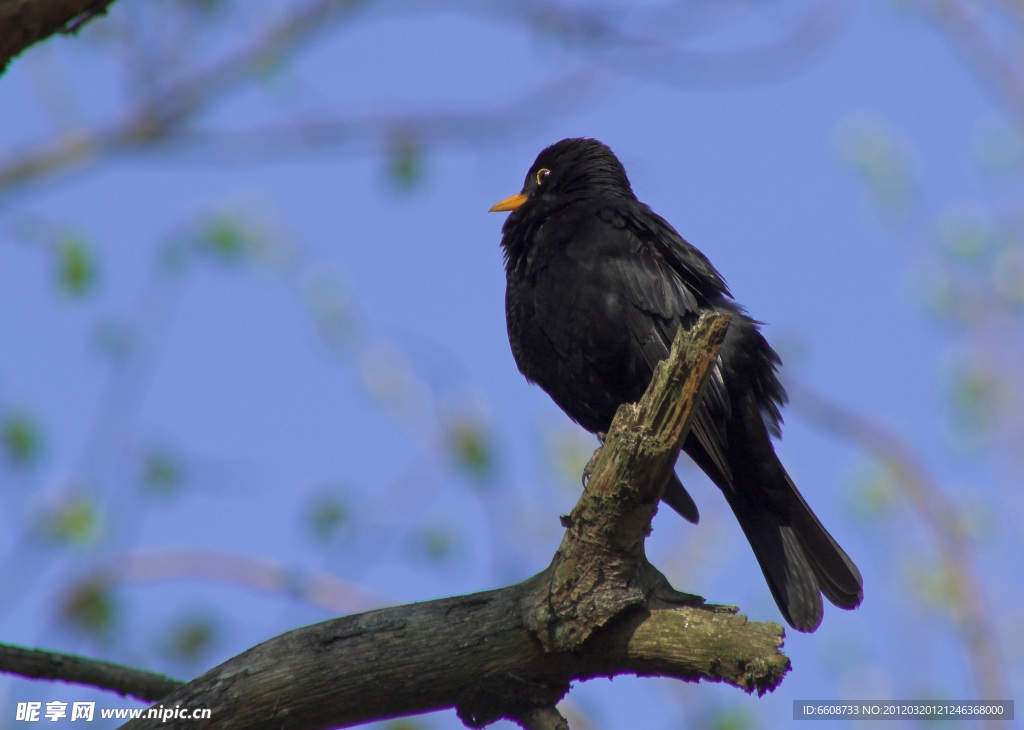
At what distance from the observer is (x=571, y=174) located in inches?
207

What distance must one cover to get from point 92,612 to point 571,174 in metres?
3.82

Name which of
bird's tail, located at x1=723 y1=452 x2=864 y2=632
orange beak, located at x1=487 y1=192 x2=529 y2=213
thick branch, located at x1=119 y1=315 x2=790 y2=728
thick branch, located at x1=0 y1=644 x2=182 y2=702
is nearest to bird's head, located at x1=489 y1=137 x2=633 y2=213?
orange beak, located at x1=487 y1=192 x2=529 y2=213

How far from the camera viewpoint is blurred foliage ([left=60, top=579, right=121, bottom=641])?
19.6ft

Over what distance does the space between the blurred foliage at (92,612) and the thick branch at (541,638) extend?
11.2ft

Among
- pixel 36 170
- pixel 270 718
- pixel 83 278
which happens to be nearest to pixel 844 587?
pixel 270 718

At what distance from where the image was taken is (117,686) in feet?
10.9

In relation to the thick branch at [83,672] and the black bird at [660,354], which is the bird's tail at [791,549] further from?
the thick branch at [83,672]

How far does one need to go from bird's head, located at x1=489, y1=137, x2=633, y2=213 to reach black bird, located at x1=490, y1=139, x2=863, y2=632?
0.53m

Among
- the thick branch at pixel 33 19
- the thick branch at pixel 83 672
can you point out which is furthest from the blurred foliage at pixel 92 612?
the thick branch at pixel 33 19

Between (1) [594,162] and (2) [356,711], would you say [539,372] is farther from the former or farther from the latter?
(2) [356,711]

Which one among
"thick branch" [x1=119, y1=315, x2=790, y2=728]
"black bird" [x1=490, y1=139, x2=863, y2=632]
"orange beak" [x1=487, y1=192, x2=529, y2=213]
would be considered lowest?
"thick branch" [x1=119, y1=315, x2=790, y2=728]

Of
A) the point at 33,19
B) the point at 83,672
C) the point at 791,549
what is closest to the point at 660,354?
the point at 791,549

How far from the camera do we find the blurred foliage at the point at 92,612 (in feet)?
19.6

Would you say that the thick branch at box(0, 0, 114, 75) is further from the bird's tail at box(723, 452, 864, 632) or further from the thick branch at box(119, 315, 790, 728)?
the bird's tail at box(723, 452, 864, 632)
